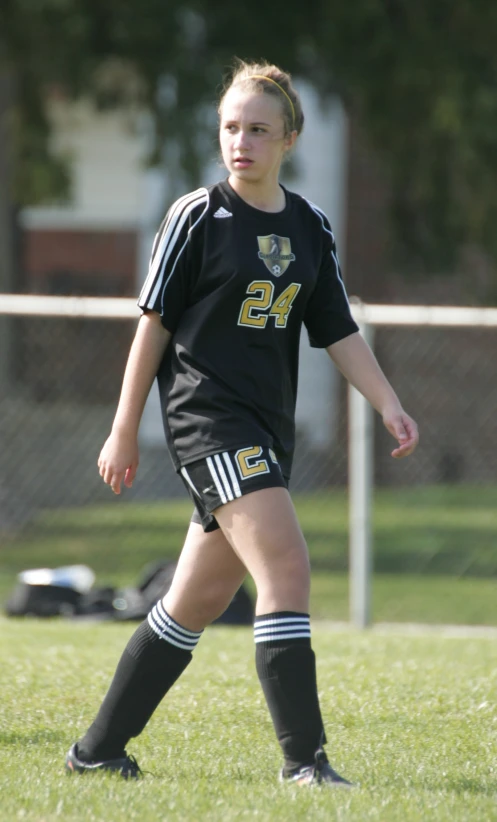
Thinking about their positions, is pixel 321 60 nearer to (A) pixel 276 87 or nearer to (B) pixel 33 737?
(A) pixel 276 87

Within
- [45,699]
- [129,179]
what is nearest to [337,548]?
[45,699]

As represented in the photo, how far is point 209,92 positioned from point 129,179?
9127 mm

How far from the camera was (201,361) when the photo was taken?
3344 millimetres

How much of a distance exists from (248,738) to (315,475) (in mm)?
9820

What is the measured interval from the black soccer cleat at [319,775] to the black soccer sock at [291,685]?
0.01m

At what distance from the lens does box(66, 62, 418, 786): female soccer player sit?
10.6ft

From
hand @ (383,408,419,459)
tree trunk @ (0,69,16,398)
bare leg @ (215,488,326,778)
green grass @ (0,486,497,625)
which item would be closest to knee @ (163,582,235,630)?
bare leg @ (215,488,326,778)

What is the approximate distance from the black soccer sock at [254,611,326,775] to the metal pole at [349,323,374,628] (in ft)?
14.3

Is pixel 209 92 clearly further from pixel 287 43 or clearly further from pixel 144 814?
pixel 144 814

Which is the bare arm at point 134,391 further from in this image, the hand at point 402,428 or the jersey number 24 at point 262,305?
the hand at point 402,428

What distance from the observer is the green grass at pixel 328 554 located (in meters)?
9.81

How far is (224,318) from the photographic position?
3348 mm

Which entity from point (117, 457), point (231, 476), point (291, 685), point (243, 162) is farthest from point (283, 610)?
point (243, 162)

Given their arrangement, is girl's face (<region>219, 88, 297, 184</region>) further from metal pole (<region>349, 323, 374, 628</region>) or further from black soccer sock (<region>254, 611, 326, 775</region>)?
metal pole (<region>349, 323, 374, 628</region>)
